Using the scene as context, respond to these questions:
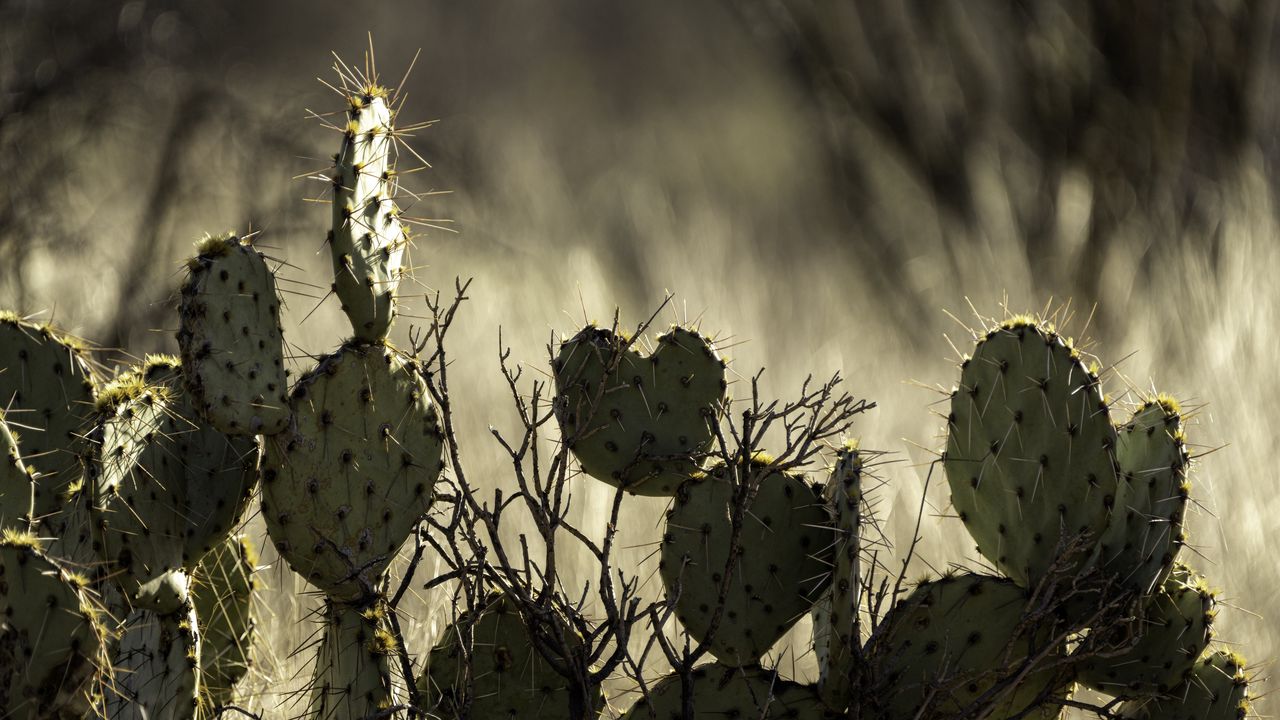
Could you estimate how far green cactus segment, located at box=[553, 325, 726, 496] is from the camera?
195 centimetres

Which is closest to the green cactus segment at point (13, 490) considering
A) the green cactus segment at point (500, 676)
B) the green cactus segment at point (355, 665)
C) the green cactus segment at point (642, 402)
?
the green cactus segment at point (355, 665)

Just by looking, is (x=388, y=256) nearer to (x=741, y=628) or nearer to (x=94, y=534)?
(x=94, y=534)

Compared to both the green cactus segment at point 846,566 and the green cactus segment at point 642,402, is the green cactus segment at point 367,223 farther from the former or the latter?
the green cactus segment at point 846,566

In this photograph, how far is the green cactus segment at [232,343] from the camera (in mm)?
1640

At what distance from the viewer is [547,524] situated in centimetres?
182

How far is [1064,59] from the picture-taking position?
7.67 meters

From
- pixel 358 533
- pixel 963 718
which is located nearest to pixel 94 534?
pixel 358 533

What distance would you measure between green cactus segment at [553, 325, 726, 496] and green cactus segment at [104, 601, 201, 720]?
22.3 inches

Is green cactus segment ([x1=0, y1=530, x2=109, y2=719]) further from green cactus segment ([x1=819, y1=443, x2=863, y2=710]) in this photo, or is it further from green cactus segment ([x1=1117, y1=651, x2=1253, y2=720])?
green cactus segment ([x1=1117, y1=651, x2=1253, y2=720])

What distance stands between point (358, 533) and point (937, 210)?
23.0ft

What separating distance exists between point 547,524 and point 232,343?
0.46m

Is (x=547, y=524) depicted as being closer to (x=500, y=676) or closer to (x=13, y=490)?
(x=500, y=676)

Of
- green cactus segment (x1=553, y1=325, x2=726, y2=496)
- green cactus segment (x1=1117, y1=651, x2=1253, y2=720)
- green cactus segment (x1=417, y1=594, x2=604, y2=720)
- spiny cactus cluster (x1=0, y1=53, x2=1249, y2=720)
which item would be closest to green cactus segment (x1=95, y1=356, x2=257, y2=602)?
spiny cactus cluster (x1=0, y1=53, x2=1249, y2=720)

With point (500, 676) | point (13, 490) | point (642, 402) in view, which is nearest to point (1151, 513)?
point (642, 402)
